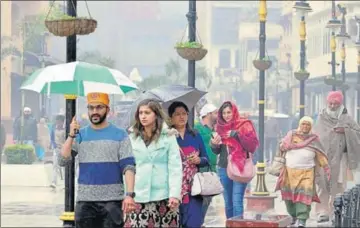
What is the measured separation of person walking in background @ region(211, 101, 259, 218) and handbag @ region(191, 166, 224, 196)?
294cm

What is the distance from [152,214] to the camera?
902cm

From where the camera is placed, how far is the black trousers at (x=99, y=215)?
8688mm

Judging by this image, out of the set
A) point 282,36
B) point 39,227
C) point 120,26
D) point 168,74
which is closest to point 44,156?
point 39,227

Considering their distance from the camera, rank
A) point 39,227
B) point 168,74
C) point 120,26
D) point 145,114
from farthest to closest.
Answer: point 120,26
point 168,74
point 39,227
point 145,114

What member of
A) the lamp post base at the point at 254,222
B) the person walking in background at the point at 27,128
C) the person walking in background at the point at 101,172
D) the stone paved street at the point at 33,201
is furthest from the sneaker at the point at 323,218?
the person walking in background at the point at 27,128

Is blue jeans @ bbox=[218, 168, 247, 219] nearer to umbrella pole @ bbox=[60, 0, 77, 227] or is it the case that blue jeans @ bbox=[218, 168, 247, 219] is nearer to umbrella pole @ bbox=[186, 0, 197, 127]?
umbrella pole @ bbox=[186, 0, 197, 127]

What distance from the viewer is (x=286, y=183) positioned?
14078 mm

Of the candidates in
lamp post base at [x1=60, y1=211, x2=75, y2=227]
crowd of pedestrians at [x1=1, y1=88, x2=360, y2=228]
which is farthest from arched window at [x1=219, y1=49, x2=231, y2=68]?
lamp post base at [x1=60, y1=211, x2=75, y2=227]

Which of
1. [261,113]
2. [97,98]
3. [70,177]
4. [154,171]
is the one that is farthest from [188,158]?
[261,113]

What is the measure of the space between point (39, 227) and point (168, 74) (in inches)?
2134

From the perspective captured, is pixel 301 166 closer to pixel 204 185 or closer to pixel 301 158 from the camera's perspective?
pixel 301 158

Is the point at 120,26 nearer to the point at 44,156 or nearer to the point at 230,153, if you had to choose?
the point at 44,156

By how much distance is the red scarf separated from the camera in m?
13.3

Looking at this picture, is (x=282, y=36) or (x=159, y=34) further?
(x=159, y=34)
